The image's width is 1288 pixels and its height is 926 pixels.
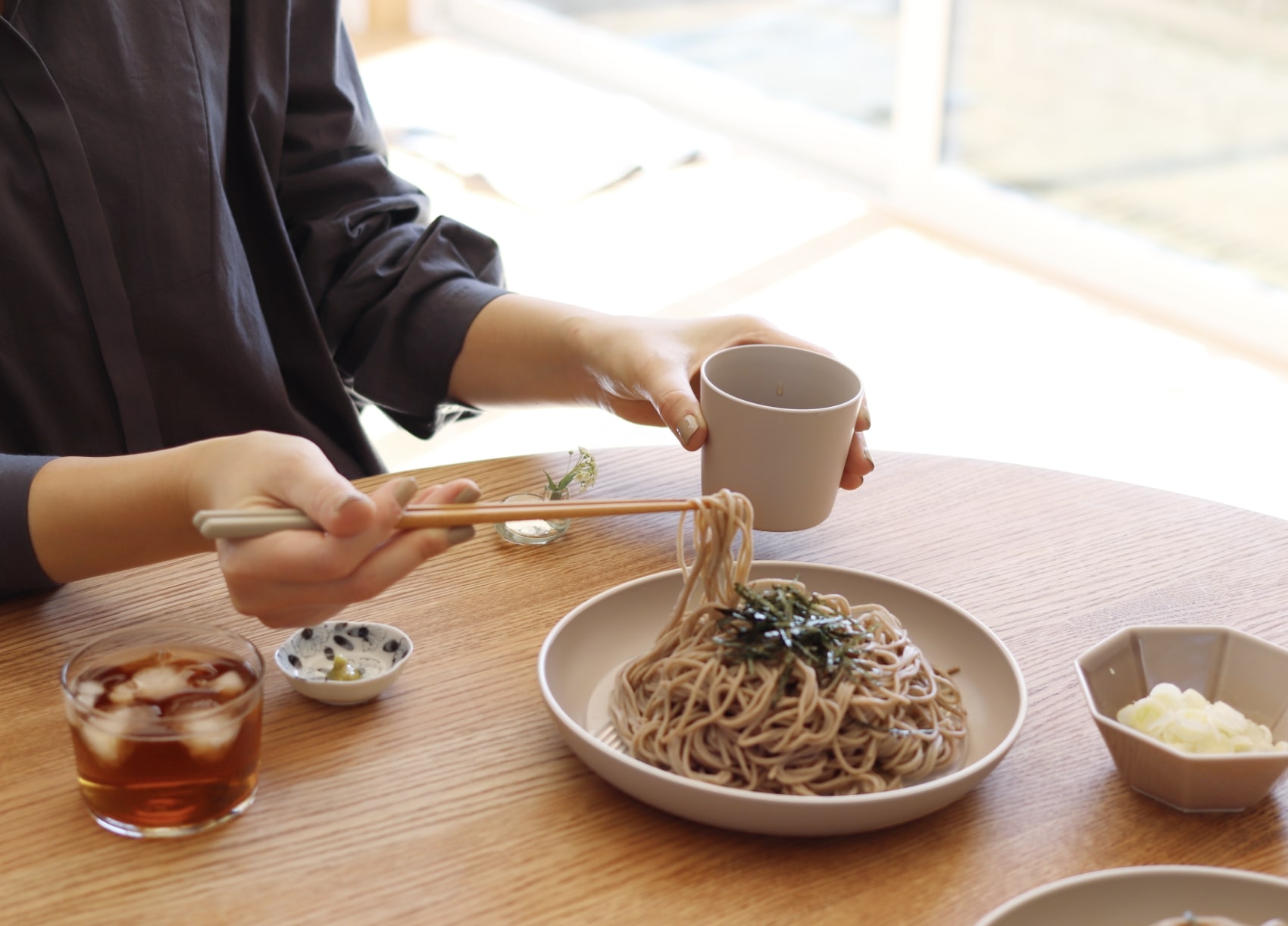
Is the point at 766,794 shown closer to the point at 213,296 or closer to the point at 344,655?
the point at 344,655

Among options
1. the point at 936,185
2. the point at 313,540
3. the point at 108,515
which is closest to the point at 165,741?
the point at 313,540

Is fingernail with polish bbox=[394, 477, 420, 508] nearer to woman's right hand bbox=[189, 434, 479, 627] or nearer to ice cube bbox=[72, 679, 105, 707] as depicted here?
woman's right hand bbox=[189, 434, 479, 627]

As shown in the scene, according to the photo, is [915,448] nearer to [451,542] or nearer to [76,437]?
[76,437]

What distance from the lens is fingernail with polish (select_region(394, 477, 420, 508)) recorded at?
0.86 meters

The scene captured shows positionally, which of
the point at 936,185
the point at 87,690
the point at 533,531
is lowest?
the point at 936,185

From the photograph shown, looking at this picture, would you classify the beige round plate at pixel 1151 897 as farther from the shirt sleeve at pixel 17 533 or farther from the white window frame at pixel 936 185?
the white window frame at pixel 936 185

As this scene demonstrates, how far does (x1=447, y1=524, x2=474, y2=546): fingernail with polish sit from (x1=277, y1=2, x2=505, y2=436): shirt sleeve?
56 cm

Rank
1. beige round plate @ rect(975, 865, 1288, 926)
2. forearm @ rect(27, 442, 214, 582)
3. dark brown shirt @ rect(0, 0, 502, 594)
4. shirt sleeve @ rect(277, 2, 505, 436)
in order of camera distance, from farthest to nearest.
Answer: shirt sleeve @ rect(277, 2, 505, 436) < dark brown shirt @ rect(0, 0, 502, 594) < forearm @ rect(27, 442, 214, 582) < beige round plate @ rect(975, 865, 1288, 926)

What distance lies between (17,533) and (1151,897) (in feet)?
2.70

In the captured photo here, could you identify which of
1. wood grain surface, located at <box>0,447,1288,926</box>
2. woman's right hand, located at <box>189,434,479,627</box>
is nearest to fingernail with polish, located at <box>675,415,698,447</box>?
wood grain surface, located at <box>0,447,1288,926</box>

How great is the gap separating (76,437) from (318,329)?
272mm

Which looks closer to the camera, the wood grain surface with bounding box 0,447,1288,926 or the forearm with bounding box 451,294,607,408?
the wood grain surface with bounding box 0,447,1288,926

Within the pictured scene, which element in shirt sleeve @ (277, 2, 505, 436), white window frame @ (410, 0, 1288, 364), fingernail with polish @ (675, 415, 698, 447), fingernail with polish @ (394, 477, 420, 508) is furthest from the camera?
white window frame @ (410, 0, 1288, 364)

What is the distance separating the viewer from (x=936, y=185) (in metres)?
3.91
